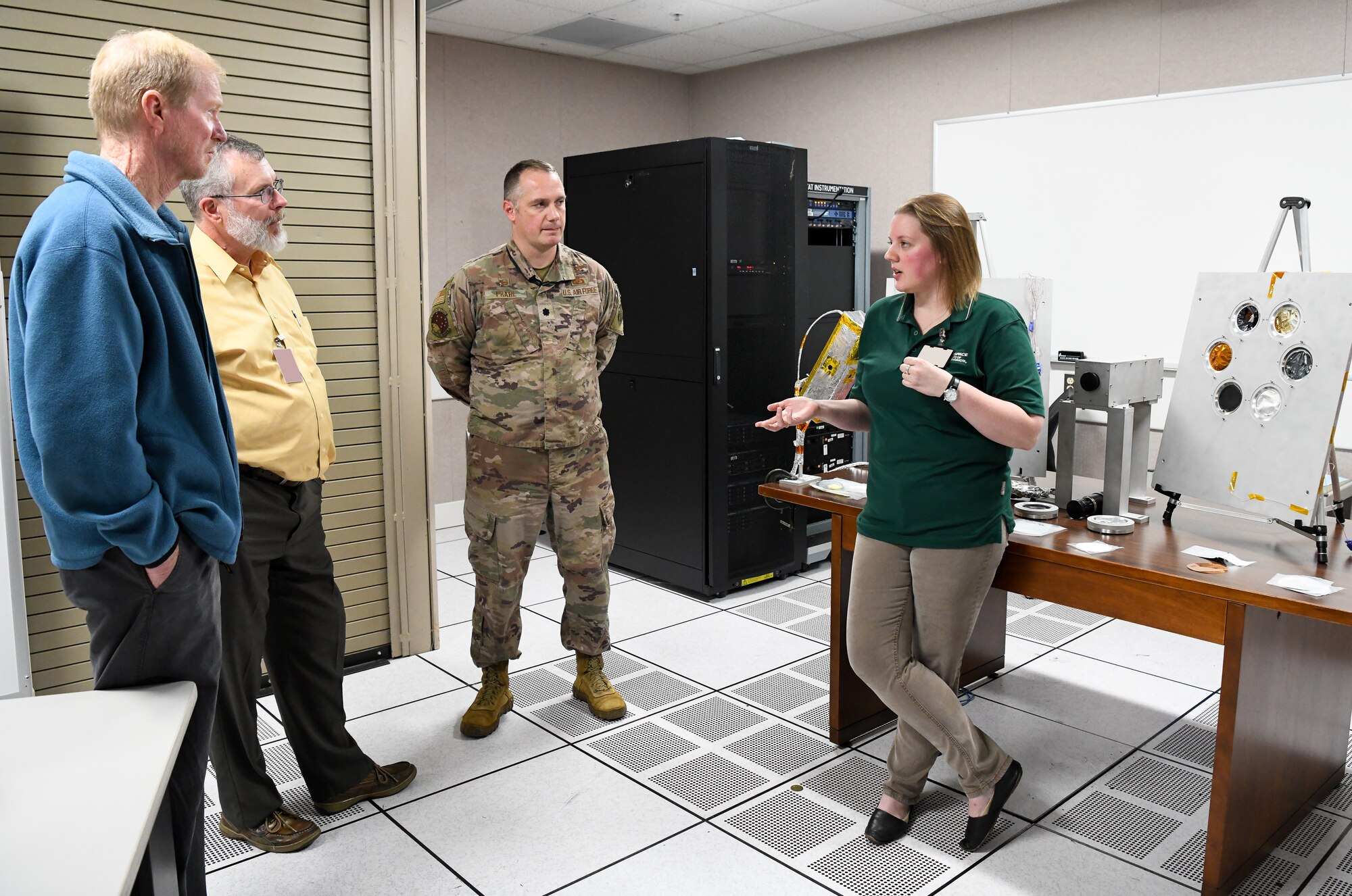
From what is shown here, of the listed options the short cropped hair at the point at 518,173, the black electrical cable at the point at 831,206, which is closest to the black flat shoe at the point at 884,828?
the short cropped hair at the point at 518,173

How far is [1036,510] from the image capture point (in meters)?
2.73

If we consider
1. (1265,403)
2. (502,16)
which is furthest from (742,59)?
(1265,403)

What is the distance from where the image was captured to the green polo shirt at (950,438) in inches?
86.3

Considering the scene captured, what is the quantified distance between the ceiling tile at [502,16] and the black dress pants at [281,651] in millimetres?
3187

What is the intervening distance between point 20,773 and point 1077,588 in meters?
2.15

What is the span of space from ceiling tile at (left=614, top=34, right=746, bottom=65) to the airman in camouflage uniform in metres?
2.96

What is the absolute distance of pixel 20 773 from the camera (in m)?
1.19

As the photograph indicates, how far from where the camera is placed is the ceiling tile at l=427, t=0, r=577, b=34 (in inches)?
187

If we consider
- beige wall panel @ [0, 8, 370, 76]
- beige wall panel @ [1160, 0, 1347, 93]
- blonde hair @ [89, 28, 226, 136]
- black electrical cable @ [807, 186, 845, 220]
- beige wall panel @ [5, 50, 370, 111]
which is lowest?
blonde hair @ [89, 28, 226, 136]

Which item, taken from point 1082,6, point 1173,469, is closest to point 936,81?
point 1082,6

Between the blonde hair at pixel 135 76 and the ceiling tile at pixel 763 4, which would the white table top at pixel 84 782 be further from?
the ceiling tile at pixel 763 4

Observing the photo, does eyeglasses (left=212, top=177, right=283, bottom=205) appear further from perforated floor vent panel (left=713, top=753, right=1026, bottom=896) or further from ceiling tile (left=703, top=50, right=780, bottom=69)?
ceiling tile (left=703, top=50, right=780, bottom=69)

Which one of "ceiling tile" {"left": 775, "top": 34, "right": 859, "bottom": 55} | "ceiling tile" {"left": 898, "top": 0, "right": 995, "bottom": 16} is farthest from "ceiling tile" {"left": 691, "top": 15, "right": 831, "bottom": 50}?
"ceiling tile" {"left": 898, "top": 0, "right": 995, "bottom": 16}

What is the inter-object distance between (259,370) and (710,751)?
1.68 meters
